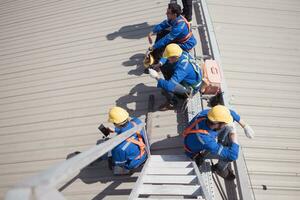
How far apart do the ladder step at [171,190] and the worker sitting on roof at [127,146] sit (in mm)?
816

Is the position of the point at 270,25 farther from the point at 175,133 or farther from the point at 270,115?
the point at 175,133

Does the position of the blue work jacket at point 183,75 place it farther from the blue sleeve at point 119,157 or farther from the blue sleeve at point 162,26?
the blue sleeve at point 162,26

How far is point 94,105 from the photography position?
6.40 metres

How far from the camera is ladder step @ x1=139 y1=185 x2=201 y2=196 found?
11.5 feet

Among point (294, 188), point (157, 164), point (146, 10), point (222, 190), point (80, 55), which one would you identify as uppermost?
point (146, 10)

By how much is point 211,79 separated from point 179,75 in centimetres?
85

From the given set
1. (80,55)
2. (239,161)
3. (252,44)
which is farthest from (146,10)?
(239,161)

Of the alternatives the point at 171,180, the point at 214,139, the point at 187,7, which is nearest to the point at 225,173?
the point at 214,139

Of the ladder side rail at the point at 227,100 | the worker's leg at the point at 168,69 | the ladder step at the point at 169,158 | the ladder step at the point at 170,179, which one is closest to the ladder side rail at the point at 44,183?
the ladder step at the point at 170,179

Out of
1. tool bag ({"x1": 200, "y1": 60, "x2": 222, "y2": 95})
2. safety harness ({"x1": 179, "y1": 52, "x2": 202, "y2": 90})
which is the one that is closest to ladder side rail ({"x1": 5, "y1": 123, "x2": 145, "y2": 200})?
safety harness ({"x1": 179, "y1": 52, "x2": 202, "y2": 90})

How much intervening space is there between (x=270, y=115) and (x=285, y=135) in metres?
0.54

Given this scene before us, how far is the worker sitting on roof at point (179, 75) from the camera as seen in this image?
16.5ft

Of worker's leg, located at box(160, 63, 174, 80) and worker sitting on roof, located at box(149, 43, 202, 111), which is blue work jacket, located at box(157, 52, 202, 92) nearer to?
worker sitting on roof, located at box(149, 43, 202, 111)

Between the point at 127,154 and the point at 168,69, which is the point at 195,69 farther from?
the point at 127,154
